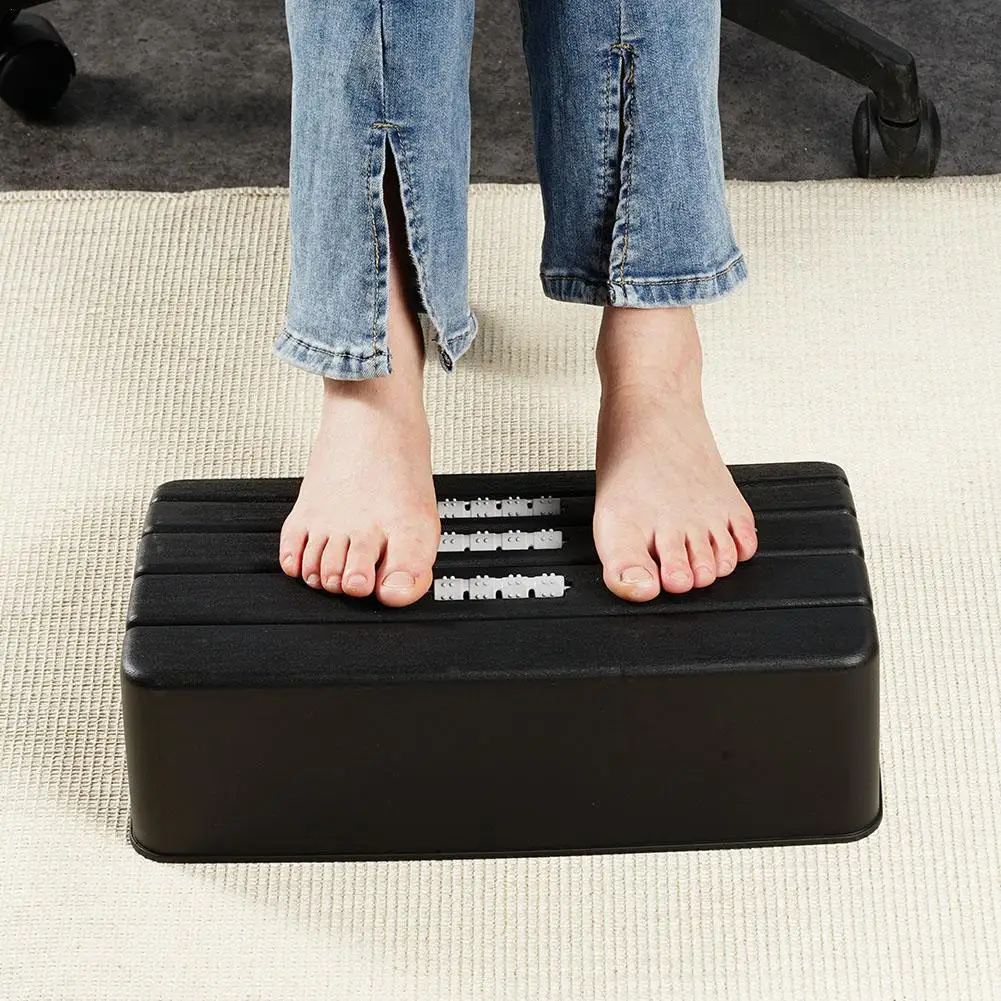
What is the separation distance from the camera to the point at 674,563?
36.1 inches

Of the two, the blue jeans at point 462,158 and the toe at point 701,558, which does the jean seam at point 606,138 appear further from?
the toe at point 701,558

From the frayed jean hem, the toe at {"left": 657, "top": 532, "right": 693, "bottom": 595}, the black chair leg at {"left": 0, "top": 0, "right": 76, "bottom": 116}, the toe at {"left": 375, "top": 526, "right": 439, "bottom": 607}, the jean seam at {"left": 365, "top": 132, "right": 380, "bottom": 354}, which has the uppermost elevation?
the jean seam at {"left": 365, "top": 132, "right": 380, "bottom": 354}

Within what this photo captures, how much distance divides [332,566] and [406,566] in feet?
0.16

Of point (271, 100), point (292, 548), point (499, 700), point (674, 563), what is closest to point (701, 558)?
point (674, 563)

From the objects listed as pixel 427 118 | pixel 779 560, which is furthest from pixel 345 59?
pixel 779 560

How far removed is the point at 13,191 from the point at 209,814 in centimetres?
81

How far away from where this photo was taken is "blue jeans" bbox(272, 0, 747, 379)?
90 cm

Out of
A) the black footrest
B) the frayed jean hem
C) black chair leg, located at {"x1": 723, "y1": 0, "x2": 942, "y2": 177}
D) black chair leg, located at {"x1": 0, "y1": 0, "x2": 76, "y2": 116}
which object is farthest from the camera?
black chair leg, located at {"x1": 0, "y1": 0, "x2": 76, "y2": 116}

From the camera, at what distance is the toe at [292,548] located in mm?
938

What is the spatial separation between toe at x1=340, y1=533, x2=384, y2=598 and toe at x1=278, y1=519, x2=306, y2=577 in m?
0.04

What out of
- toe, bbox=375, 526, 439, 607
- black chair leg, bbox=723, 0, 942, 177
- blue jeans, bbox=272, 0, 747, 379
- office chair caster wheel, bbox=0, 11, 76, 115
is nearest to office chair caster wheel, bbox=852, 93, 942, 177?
black chair leg, bbox=723, 0, 942, 177

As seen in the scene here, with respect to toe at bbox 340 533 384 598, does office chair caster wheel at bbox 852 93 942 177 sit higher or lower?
lower

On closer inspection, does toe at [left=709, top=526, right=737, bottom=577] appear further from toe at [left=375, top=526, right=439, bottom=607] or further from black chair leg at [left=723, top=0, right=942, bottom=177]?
black chair leg at [left=723, top=0, right=942, bottom=177]

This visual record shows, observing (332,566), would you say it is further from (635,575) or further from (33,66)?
(33,66)
